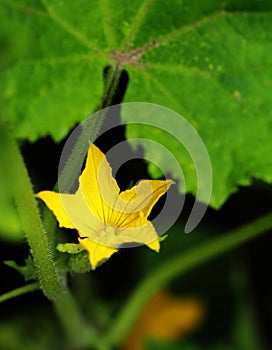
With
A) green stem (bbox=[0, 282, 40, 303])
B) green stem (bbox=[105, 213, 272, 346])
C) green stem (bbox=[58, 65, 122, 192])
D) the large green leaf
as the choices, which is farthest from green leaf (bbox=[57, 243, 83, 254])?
green stem (bbox=[105, 213, 272, 346])

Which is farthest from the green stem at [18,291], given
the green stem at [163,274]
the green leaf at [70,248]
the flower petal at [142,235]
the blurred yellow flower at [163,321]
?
the blurred yellow flower at [163,321]

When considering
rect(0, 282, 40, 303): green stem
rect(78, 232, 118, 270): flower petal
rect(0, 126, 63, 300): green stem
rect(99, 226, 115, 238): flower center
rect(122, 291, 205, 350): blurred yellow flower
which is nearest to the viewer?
rect(78, 232, 118, 270): flower petal

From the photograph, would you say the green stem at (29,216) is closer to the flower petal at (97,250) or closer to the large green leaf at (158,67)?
the large green leaf at (158,67)

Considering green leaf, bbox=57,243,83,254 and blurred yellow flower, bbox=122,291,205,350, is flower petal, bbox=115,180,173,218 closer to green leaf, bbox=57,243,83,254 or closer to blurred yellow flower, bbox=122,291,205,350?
green leaf, bbox=57,243,83,254

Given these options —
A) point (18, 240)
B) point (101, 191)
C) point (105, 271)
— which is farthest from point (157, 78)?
point (105, 271)

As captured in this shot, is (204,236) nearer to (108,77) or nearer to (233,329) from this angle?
(233,329)
